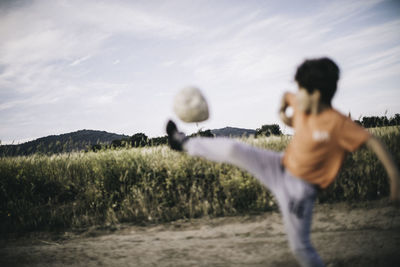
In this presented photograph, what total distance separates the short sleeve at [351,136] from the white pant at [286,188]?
406 millimetres

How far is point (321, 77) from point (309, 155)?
1.99 feet

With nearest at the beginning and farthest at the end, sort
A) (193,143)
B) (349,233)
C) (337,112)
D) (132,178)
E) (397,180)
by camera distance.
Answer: (397,180)
(337,112)
(193,143)
(349,233)
(132,178)

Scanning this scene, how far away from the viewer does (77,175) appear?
19.3 ft

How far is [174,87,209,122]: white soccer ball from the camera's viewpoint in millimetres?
2834

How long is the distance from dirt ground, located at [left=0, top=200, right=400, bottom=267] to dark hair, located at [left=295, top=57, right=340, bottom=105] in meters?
2.06

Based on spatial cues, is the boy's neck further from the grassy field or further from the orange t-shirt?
the grassy field

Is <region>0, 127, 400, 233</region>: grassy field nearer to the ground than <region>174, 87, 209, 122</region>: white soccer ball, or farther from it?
nearer to the ground

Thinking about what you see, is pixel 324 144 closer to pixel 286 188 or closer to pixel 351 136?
pixel 351 136

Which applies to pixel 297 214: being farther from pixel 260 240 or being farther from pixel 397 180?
pixel 260 240

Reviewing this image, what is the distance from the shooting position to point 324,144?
5.54ft

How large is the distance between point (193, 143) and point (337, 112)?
1.25 m

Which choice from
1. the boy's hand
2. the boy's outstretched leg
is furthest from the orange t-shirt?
the boy's outstretched leg

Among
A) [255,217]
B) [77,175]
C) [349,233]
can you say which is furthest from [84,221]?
[349,233]

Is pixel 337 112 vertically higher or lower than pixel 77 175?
higher
